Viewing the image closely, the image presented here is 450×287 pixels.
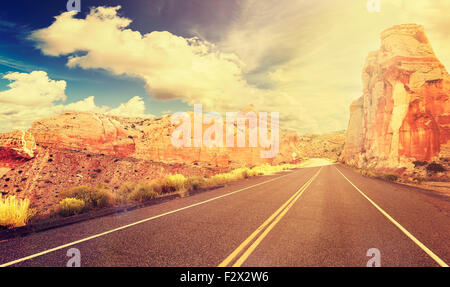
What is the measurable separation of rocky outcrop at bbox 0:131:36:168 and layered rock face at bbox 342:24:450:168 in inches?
1837

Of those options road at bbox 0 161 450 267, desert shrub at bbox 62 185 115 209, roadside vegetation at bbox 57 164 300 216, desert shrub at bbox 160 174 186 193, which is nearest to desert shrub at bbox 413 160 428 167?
road at bbox 0 161 450 267

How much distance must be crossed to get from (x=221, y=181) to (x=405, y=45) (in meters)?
50.0

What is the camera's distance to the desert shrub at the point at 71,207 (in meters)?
7.46

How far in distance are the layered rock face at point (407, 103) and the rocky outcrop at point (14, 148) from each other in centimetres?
4667

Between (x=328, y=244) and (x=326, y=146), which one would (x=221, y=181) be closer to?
(x=328, y=244)

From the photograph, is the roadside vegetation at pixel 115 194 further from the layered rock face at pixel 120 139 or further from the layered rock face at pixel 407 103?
the layered rock face at pixel 407 103

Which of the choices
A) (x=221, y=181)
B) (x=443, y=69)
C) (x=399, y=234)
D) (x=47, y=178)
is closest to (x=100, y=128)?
(x=47, y=178)

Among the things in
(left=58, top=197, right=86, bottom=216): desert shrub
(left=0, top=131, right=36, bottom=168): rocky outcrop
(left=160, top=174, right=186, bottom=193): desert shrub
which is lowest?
(left=160, top=174, right=186, bottom=193): desert shrub

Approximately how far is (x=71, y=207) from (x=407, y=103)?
5052 centimetres

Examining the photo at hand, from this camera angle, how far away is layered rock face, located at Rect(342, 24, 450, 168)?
36.5 m

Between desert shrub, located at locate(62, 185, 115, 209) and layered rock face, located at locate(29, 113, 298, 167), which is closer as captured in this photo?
desert shrub, located at locate(62, 185, 115, 209)

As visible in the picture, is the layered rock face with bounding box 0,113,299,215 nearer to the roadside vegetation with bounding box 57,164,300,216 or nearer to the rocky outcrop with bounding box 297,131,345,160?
the roadside vegetation with bounding box 57,164,300,216

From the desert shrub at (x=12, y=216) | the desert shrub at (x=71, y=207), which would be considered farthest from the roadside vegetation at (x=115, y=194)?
the desert shrub at (x=12, y=216)
